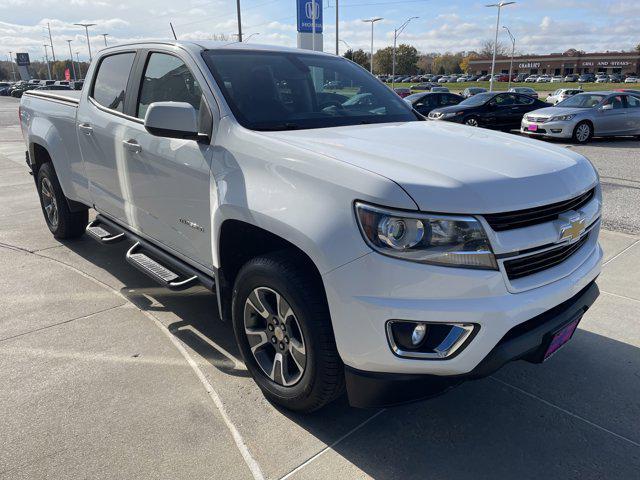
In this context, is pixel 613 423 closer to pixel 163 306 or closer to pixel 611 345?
pixel 611 345

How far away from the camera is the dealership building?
113m

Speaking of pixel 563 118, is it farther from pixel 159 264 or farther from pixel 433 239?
pixel 433 239

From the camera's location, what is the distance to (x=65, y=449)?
2.56 m

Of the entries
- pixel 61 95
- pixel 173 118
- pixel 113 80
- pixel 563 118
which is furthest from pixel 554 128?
pixel 173 118

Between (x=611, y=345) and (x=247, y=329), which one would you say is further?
(x=611, y=345)

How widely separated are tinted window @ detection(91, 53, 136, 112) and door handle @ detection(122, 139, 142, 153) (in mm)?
380

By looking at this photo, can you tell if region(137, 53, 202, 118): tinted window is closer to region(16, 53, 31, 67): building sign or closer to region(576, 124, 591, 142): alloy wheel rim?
region(576, 124, 591, 142): alloy wheel rim

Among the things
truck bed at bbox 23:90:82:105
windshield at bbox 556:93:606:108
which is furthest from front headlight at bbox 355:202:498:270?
windshield at bbox 556:93:606:108

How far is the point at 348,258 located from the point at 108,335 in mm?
2330

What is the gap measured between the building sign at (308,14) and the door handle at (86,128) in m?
13.2

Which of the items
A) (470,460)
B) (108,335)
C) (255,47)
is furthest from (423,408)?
(255,47)

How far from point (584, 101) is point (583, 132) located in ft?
4.22

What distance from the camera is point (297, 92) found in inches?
135

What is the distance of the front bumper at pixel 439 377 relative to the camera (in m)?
2.17
